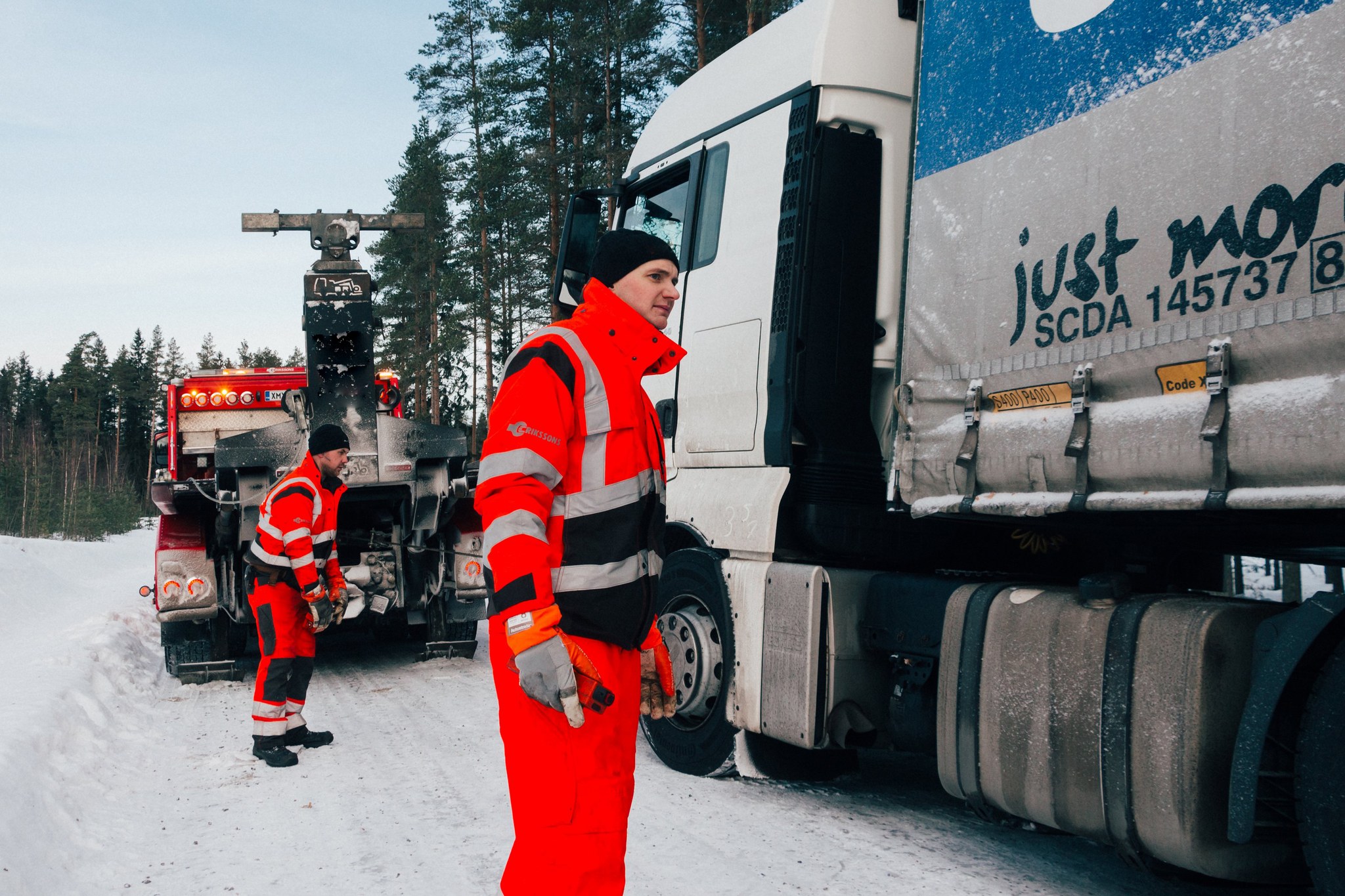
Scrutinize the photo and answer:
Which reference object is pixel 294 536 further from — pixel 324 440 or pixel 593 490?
pixel 593 490

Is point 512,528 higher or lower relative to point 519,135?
lower

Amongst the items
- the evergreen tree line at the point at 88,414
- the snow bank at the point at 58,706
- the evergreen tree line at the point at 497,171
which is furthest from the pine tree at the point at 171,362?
the snow bank at the point at 58,706

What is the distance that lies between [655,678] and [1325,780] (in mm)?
1701

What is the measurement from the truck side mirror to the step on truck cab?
20mm

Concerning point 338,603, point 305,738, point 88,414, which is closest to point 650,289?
point 338,603

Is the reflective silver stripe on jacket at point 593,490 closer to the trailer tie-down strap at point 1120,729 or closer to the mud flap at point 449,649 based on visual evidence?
the trailer tie-down strap at point 1120,729

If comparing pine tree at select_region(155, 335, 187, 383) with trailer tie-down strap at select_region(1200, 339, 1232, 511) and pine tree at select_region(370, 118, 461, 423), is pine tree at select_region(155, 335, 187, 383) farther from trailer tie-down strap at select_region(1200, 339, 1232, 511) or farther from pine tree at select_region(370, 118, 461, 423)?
trailer tie-down strap at select_region(1200, 339, 1232, 511)

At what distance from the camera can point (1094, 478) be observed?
294 centimetres

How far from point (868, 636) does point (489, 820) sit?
183cm

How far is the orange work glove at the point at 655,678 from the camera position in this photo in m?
2.76

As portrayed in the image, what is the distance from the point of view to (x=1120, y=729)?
113 inches

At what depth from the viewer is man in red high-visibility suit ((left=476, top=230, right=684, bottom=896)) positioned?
228cm

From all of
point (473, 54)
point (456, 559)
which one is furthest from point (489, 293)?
point (456, 559)

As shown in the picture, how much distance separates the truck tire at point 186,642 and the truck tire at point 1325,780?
25.2 feet
